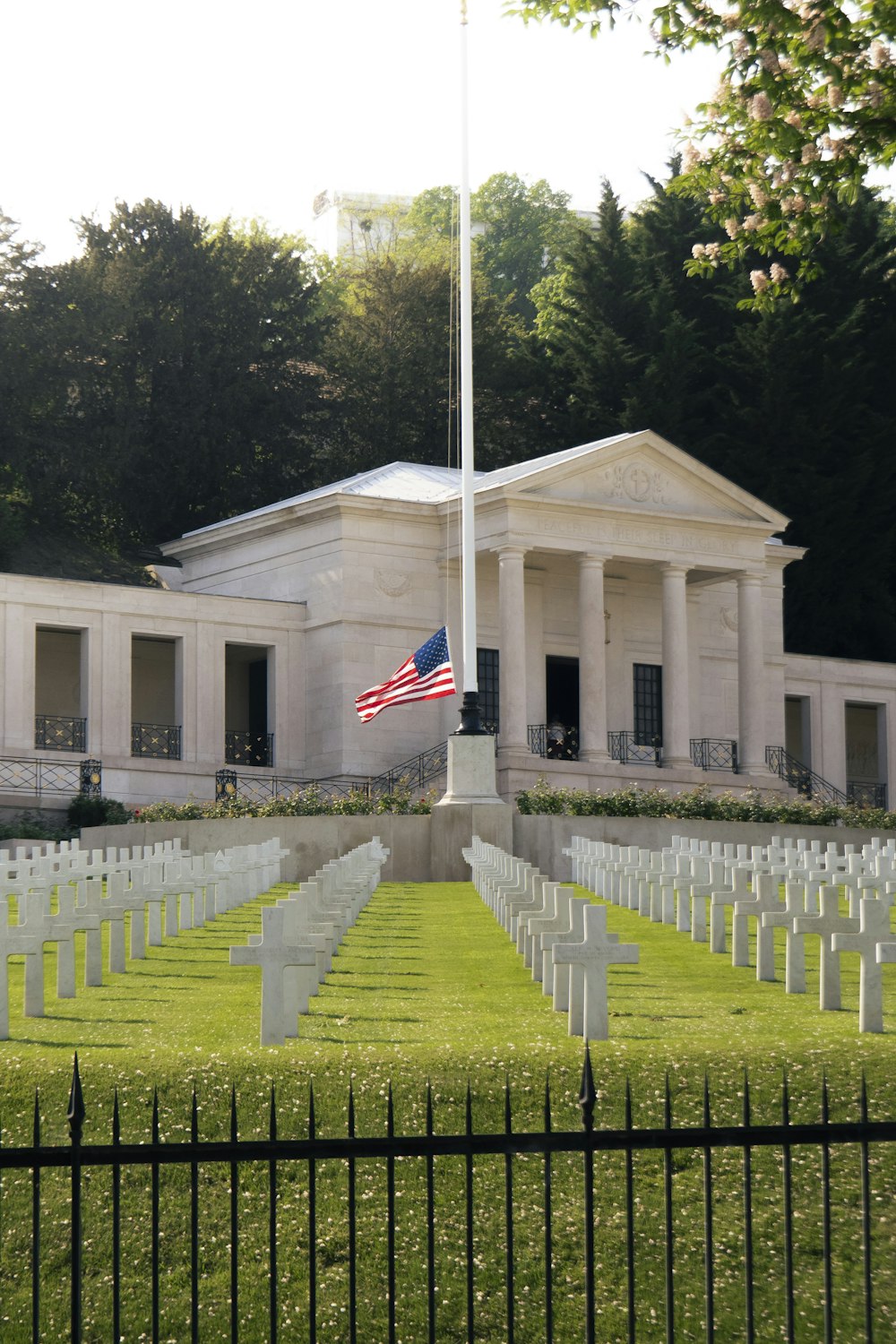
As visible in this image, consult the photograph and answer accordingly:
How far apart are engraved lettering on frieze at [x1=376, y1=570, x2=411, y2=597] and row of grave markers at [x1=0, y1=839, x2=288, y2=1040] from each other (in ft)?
66.9

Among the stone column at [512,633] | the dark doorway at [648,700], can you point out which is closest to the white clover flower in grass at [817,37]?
the stone column at [512,633]

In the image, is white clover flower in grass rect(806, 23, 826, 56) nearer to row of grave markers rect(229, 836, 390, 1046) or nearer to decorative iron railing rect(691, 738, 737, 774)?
row of grave markers rect(229, 836, 390, 1046)

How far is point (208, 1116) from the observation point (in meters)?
10.1

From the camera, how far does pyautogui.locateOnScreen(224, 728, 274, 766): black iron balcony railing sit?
46656 mm

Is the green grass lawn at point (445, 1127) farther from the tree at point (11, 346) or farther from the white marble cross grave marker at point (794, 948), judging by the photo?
the tree at point (11, 346)

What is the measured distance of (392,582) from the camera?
154ft

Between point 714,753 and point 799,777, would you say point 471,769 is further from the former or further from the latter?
point 799,777

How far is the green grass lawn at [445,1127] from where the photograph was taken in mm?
8953

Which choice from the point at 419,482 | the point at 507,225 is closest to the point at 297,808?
the point at 419,482

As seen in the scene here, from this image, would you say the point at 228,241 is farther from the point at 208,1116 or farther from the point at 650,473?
the point at 208,1116

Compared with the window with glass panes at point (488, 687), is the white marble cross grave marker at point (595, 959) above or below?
below

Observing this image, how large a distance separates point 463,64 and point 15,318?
25.1 meters

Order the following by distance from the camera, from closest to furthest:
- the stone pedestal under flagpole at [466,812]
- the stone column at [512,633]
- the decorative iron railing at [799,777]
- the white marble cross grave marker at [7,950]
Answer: the white marble cross grave marker at [7,950]
the stone pedestal under flagpole at [466,812]
the stone column at [512,633]
the decorative iron railing at [799,777]

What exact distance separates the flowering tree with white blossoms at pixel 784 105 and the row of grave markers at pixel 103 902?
8.15 meters
